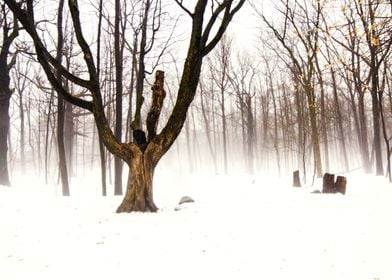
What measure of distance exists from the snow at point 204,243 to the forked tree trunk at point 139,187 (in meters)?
0.31

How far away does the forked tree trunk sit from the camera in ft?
19.7

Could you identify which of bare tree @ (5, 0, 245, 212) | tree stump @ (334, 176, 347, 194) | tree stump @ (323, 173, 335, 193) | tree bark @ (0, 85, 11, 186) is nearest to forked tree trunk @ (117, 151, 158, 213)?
bare tree @ (5, 0, 245, 212)

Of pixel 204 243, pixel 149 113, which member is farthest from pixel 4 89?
pixel 204 243

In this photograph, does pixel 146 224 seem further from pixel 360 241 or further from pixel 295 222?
pixel 360 241

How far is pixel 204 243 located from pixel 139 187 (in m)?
2.56

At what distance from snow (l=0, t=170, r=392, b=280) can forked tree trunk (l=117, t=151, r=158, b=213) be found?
307 mm

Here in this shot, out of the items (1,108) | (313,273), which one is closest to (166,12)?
(1,108)

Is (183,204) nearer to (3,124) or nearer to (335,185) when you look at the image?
(335,185)

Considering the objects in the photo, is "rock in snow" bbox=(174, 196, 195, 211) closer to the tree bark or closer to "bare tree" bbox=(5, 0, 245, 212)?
"bare tree" bbox=(5, 0, 245, 212)

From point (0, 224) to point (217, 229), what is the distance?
12.5ft

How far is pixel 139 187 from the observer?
6062 millimetres

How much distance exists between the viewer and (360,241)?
3.76 metres

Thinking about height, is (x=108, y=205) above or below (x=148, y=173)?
below

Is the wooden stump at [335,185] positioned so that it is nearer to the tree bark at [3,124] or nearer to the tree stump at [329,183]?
the tree stump at [329,183]
